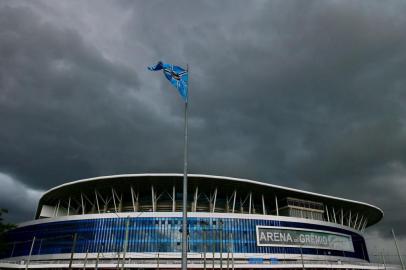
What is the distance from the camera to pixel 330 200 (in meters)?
112

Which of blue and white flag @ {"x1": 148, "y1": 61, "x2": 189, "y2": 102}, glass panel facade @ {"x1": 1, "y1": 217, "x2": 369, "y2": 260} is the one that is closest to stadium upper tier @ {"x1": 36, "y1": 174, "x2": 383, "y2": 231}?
glass panel facade @ {"x1": 1, "y1": 217, "x2": 369, "y2": 260}

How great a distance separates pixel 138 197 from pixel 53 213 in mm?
37524

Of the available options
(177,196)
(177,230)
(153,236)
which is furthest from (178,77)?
(177,196)

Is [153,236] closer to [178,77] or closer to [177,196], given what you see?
[177,196]

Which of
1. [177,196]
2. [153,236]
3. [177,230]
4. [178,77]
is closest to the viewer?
[178,77]

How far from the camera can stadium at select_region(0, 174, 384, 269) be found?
270 ft

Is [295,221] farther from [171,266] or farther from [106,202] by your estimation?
[106,202]

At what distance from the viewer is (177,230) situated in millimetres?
84938

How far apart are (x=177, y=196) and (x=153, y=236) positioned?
1681 cm

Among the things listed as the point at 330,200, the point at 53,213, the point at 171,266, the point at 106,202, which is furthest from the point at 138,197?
the point at 330,200

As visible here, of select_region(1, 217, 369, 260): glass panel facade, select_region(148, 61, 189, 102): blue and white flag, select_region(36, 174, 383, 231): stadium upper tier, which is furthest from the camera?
select_region(36, 174, 383, 231): stadium upper tier

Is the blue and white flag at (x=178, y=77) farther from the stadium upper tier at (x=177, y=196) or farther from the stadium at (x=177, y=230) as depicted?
the stadium upper tier at (x=177, y=196)

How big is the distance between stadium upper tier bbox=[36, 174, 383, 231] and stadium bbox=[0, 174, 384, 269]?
313 millimetres

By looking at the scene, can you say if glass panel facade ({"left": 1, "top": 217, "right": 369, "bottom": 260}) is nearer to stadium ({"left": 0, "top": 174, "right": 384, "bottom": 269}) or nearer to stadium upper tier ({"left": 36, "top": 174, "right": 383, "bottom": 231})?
stadium ({"left": 0, "top": 174, "right": 384, "bottom": 269})
